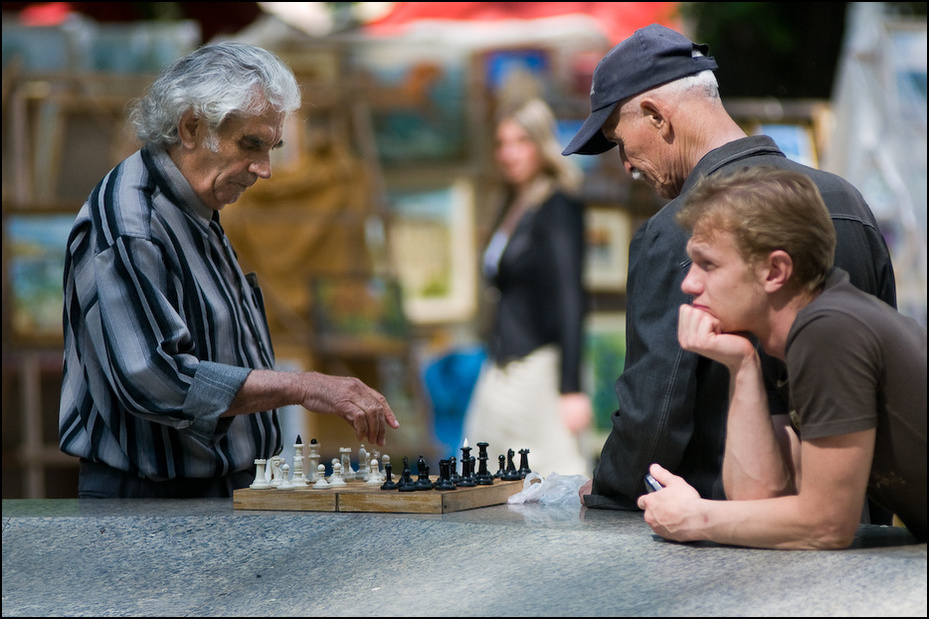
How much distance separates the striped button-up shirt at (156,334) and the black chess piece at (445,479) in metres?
0.54

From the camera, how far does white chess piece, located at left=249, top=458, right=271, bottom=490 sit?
9.30 feet

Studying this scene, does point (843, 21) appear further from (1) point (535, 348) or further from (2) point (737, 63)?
(1) point (535, 348)

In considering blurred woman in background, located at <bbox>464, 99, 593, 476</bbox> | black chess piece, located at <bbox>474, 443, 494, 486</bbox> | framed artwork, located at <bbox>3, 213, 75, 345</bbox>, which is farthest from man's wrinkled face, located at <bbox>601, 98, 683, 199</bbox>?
framed artwork, located at <bbox>3, 213, 75, 345</bbox>

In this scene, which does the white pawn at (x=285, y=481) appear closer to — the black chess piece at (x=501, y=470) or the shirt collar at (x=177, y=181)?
the black chess piece at (x=501, y=470)

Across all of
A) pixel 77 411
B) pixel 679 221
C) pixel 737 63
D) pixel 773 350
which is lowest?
pixel 77 411

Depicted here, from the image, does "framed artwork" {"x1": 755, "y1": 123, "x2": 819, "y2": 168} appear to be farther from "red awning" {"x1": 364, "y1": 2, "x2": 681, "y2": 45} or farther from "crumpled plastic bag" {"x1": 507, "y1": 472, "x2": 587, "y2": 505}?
"crumpled plastic bag" {"x1": 507, "y1": 472, "x2": 587, "y2": 505}

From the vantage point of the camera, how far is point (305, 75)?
6.74 meters

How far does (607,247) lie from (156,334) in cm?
434

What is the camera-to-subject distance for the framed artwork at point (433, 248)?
6762mm

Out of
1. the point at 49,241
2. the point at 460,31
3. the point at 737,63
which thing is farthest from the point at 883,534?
the point at 49,241

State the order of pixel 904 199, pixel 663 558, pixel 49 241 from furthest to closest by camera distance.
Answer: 1. pixel 49 241
2. pixel 904 199
3. pixel 663 558

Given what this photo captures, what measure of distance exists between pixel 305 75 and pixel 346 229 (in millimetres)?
974

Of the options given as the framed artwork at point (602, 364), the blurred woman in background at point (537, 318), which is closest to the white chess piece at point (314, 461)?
the blurred woman in background at point (537, 318)

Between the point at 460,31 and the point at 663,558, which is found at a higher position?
the point at 460,31
